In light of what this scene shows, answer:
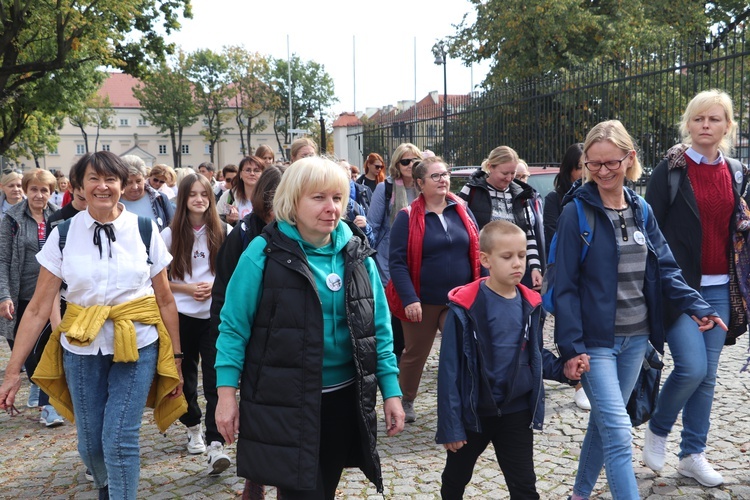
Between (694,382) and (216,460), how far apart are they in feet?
9.39

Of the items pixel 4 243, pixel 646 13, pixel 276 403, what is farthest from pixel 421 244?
pixel 646 13

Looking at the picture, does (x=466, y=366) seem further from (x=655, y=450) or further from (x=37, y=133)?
(x=37, y=133)

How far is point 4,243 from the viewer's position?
249 inches

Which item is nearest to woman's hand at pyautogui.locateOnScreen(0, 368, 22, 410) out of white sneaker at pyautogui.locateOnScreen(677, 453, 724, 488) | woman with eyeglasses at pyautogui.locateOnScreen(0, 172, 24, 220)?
white sneaker at pyautogui.locateOnScreen(677, 453, 724, 488)

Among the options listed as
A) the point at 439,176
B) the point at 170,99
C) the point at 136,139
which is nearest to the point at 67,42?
the point at 439,176

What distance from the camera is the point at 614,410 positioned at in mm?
3428

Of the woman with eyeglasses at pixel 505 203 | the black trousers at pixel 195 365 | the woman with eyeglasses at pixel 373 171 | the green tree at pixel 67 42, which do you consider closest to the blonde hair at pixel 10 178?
the woman with eyeglasses at pixel 373 171

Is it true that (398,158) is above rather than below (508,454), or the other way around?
above

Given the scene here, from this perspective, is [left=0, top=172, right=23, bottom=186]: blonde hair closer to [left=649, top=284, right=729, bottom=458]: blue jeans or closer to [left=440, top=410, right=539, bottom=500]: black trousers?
[left=440, top=410, right=539, bottom=500]: black trousers

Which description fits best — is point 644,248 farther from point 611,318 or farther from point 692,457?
point 692,457

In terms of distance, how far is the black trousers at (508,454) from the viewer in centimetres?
336

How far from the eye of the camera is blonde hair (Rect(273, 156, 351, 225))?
293 cm

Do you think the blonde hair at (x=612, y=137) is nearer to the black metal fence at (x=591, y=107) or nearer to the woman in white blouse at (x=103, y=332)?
the woman in white blouse at (x=103, y=332)

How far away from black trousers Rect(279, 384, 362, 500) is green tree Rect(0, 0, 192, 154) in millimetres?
17534
